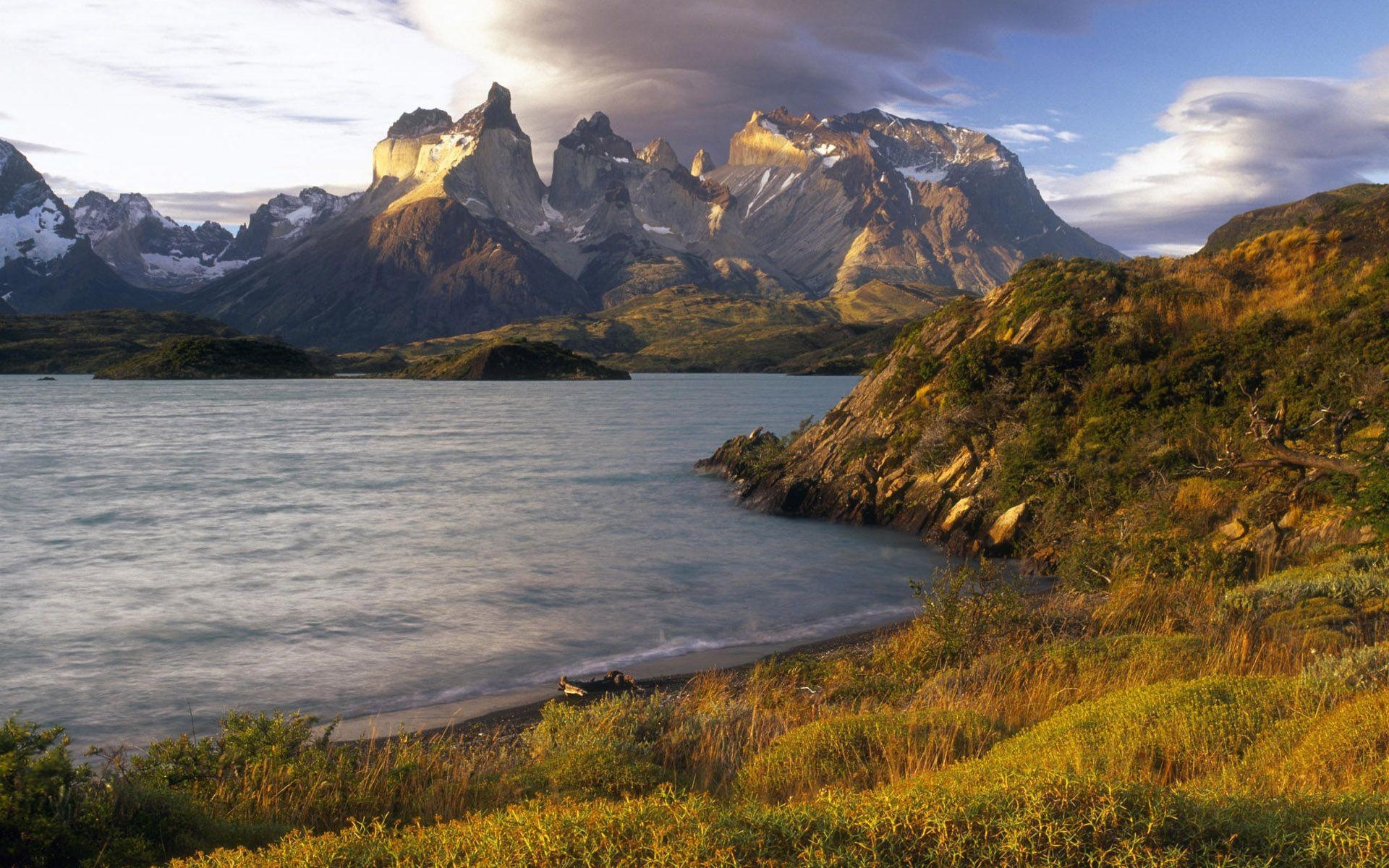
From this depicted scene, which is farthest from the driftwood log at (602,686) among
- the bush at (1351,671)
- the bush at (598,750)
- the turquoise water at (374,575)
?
the bush at (1351,671)

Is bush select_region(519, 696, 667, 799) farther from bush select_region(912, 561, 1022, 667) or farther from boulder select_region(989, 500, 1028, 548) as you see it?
boulder select_region(989, 500, 1028, 548)

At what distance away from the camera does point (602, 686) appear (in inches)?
665

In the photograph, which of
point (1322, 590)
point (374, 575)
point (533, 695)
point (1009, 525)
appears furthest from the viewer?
point (374, 575)

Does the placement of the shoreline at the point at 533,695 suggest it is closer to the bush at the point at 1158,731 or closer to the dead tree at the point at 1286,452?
the bush at the point at 1158,731

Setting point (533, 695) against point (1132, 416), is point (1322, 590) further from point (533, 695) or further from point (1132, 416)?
point (533, 695)

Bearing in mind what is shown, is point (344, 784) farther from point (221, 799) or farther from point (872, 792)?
point (872, 792)

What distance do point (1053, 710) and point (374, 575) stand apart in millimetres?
23886

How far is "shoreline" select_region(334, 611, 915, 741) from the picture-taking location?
48.8ft

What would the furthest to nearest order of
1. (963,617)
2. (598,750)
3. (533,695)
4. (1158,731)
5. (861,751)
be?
1. (533,695)
2. (963,617)
3. (598,750)
4. (861,751)
5. (1158,731)

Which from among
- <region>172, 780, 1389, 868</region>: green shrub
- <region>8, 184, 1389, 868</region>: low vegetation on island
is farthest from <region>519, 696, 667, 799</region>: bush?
<region>172, 780, 1389, 868</region>: green shrub

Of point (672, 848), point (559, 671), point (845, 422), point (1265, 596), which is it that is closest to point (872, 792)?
point (672, 848)

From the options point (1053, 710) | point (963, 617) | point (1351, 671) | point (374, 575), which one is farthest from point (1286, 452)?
point (374, 575)

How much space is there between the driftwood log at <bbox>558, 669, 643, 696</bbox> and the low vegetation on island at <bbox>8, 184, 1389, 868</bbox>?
142 centimetres

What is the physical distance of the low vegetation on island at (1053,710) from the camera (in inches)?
187
